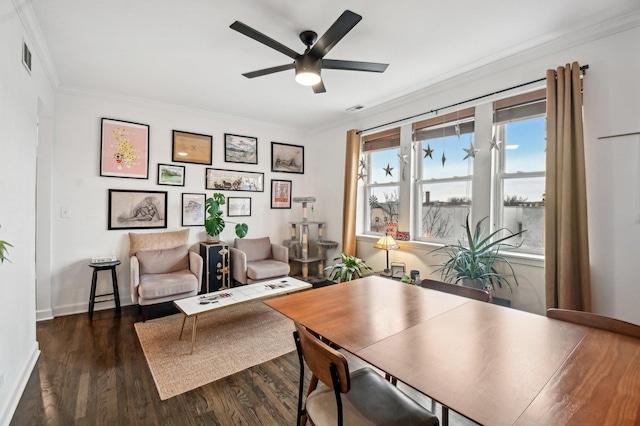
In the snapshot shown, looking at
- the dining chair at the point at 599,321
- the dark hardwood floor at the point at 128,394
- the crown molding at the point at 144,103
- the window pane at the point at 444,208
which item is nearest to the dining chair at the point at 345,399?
the dark hardwood floor at the point at 128,394

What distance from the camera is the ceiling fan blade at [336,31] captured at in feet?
5.55

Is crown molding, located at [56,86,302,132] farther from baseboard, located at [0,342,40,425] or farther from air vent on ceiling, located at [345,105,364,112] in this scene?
baseboard, located at [0,342,40,425]

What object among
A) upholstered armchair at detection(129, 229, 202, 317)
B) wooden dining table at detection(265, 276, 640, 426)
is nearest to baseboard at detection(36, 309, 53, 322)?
upholstered armchair at detection(129, 229, 202, 317)

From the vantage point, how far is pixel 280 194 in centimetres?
507

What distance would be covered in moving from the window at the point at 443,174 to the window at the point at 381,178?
13.3 inches

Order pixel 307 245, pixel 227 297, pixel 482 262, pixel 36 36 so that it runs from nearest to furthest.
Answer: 1. pixel 36 36
2. pixel 482 262
3. pixel 227 297
4. pixel 307 245

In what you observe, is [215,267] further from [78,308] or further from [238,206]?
[78,308]

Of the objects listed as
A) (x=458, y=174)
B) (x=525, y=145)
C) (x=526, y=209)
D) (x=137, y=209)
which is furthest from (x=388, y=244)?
(x=137, y=209)

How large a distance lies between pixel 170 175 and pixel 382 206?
3.04m

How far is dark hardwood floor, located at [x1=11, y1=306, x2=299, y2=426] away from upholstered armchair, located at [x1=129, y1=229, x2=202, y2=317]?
578 mm

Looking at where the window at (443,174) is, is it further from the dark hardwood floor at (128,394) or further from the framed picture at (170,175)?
the framed picture at (170,175)

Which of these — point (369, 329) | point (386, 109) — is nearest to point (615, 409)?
point (369, 329)

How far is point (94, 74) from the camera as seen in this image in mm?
3064

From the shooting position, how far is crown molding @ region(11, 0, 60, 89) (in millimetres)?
1961
